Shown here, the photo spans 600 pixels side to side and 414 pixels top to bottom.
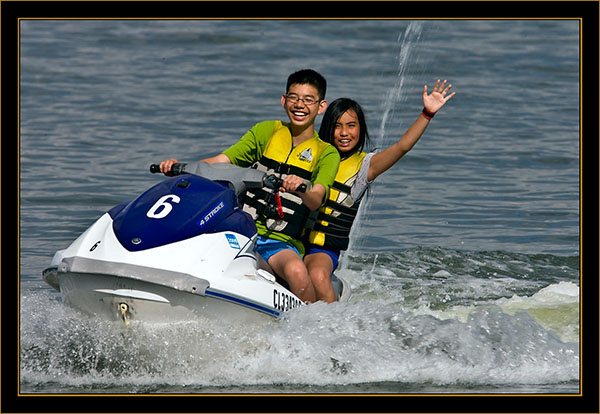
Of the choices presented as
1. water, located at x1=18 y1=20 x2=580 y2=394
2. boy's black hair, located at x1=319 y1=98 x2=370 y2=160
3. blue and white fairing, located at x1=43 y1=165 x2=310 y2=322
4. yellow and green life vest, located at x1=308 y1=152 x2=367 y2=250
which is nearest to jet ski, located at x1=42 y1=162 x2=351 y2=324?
blue and white fairing, located at x1=43 y1=165 x2=310 y2=322

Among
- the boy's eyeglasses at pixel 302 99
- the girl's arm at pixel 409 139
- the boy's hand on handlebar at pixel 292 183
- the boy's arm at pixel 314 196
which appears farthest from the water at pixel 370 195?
the boy's eyeglasses at pixel 302 99

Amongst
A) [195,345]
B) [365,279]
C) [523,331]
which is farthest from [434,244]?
[195,345]

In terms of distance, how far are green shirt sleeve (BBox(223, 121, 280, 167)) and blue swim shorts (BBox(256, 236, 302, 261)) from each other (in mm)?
527

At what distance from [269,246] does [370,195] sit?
438 cm

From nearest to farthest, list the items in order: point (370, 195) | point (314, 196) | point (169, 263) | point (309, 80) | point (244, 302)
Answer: point (169, 263), point (244, 302), point (314, 196), point (309, 80), point (370, 195)

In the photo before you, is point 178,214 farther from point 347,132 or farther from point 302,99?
point 347,132

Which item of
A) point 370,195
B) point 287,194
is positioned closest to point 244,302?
point 287,194

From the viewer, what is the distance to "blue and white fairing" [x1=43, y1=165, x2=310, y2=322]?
451 centimetres

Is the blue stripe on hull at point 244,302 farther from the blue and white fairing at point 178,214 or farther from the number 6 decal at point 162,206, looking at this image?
the number 6 decal at point 162,206

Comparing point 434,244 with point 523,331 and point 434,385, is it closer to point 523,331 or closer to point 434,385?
point 523,331

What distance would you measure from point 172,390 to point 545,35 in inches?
554

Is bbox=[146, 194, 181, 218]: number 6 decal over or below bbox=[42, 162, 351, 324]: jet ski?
over

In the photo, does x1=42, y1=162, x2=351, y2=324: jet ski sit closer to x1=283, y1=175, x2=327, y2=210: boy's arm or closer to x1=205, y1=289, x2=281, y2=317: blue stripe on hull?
x1=205, y1=289, x2=281, y2=317: blue stripe on hull

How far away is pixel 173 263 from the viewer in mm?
4551
